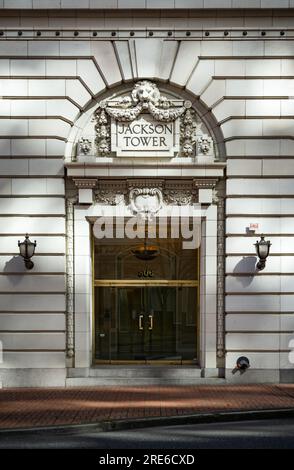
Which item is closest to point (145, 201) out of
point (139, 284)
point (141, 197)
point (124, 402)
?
point (141, 197)

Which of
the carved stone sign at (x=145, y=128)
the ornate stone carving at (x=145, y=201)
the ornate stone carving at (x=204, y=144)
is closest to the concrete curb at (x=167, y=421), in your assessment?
the ornate stone carving at (x=145, y=201)

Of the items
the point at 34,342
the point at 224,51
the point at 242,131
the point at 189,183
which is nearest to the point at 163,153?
the point at 189,183

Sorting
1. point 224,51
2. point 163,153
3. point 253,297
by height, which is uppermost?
point 224,51

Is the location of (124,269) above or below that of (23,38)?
below

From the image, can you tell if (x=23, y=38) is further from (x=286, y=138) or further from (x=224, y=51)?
(x=286, y=138)

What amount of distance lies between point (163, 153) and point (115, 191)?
1622mm

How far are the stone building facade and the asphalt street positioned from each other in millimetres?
4182

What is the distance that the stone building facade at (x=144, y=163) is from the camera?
1506 centimetres

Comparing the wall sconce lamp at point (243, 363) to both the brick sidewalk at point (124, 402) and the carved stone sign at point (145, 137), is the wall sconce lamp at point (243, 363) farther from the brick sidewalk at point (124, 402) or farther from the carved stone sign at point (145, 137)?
the carved stone sign at point (145, 137)

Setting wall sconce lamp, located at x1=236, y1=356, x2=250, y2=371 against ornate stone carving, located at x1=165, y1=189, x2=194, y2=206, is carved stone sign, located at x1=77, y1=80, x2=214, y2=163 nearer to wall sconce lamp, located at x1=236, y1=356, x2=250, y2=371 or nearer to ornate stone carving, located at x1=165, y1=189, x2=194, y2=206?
ornate stone carving, located at x1=165, y1=189, x2=194, y2=206

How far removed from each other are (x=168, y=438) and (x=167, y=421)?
1.06 meters

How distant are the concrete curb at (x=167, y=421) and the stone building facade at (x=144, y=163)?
3169mm

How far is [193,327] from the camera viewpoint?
52.1 feet

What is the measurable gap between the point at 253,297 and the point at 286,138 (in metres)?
4.26
